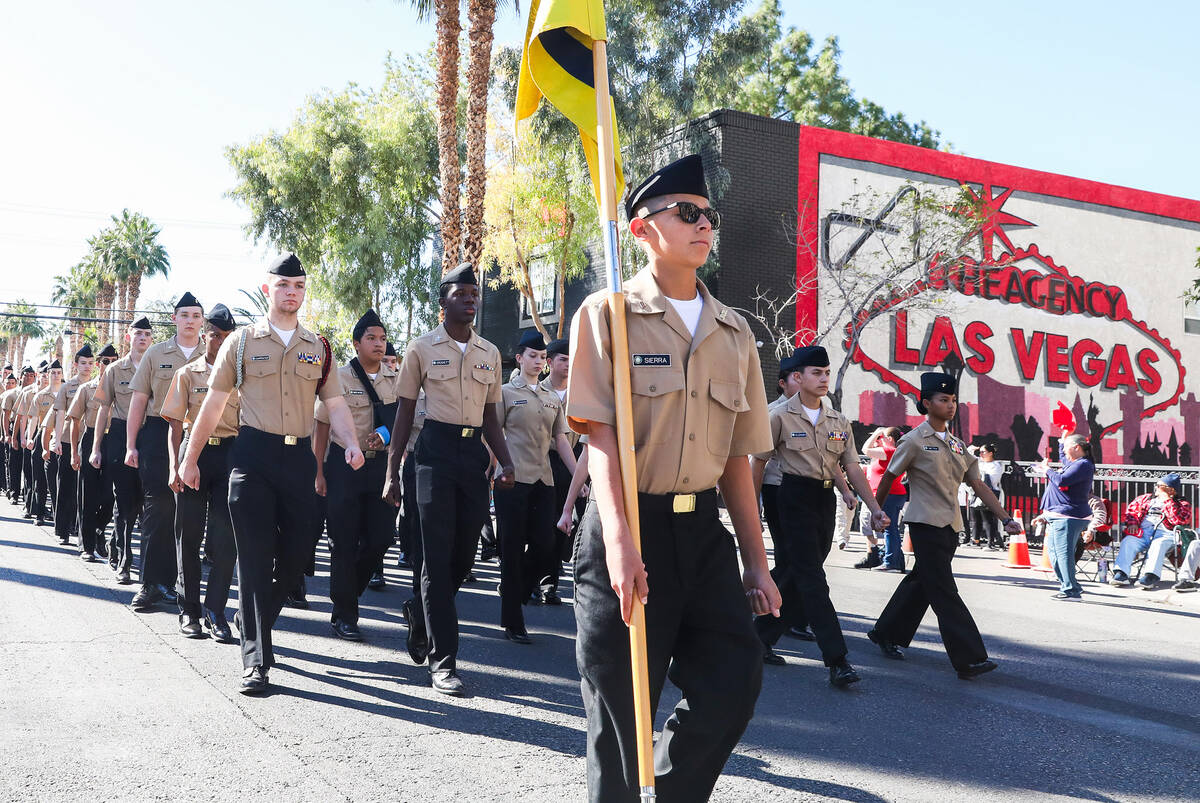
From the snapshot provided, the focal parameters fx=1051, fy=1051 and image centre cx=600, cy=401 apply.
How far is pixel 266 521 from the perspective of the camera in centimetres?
593

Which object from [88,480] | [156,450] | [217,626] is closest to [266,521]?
[217,626]

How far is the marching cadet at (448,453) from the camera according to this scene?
5953mm

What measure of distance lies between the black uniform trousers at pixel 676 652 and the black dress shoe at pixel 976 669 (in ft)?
14.2

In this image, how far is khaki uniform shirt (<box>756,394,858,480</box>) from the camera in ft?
23.7

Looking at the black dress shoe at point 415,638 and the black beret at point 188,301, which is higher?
the black beret at point 188,301

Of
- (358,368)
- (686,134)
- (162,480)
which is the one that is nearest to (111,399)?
(162,480)

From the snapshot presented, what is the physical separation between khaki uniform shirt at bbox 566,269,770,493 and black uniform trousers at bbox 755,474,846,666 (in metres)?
3.57

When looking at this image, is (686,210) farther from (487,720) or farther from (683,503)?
(487,720)

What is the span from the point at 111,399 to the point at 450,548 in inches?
222

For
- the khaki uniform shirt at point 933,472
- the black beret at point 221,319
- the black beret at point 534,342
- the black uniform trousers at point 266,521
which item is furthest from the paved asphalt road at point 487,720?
the black beret at point 534,342

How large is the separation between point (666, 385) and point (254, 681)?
354 centimetres

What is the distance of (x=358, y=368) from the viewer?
8773 millimetres

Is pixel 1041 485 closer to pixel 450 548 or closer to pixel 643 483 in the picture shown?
pixel 450 548

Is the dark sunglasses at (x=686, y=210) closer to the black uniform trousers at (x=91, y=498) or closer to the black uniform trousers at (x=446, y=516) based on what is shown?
the black uniform trousers at (x=446, y=516)
